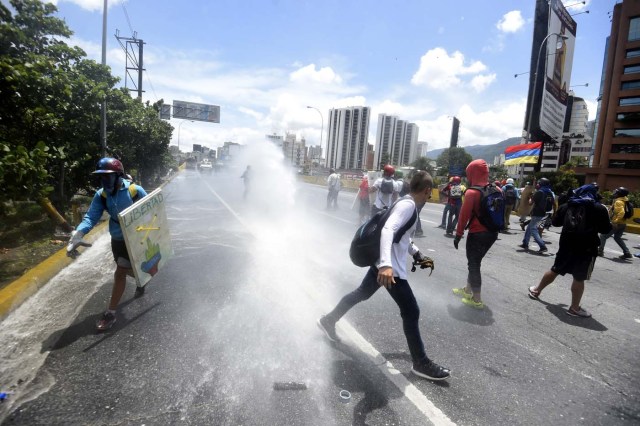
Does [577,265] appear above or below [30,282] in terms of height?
above

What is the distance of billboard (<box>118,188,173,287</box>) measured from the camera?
342 cm

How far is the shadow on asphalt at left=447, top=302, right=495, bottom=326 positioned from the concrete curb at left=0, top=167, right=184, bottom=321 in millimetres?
4923

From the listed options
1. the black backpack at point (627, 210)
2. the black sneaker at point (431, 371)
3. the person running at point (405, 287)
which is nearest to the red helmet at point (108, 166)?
the person running at point (405, 287)

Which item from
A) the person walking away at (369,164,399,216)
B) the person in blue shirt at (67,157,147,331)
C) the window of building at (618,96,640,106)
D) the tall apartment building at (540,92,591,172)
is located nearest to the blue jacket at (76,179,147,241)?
the person in blue shirt at (67,157,147,331)

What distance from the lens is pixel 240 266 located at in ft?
19.2

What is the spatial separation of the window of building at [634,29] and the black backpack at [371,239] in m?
75.5

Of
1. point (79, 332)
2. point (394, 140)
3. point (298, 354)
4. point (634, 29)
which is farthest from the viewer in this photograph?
point (394, 140)

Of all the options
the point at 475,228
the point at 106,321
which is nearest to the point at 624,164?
the point at 475,228

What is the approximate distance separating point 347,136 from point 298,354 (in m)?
118

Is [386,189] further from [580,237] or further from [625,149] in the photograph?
[625,149]

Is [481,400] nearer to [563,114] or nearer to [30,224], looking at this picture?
[30,224]

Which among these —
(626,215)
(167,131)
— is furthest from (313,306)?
(167,131)

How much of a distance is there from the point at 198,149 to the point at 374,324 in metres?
110

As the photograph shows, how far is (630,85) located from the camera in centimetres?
5691
